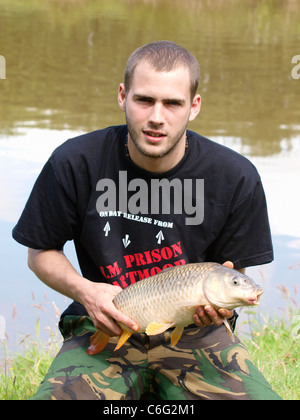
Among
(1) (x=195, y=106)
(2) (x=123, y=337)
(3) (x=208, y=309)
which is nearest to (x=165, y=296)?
(3) (x=208, y=309)

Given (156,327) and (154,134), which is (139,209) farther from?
(156,327)

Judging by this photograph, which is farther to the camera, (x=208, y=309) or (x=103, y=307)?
(x=103, y=307)

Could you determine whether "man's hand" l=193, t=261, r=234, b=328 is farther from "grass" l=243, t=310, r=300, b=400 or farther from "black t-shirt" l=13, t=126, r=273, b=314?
"grass" l=243, t=310, r=300, b=400

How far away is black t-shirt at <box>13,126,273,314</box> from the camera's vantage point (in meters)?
3.25

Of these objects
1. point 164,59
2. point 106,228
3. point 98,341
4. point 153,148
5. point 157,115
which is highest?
point 164,59

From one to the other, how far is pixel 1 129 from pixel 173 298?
6096 mm

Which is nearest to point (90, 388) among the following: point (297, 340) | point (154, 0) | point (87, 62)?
point (297, 340)

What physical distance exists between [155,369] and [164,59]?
1349 mm

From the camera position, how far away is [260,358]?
4.05 meters

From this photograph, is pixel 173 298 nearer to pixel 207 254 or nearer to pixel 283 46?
pixel 207 254

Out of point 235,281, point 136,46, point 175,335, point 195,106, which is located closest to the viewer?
point 235,281

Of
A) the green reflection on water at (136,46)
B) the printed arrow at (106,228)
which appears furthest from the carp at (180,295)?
the green reflection on water at (136,46)

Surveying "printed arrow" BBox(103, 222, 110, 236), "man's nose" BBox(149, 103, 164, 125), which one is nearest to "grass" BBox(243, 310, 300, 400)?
"printed arrow" BBox(103, 222, 110, 236)

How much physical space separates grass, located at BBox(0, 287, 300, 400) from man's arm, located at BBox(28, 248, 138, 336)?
0.58 metres
